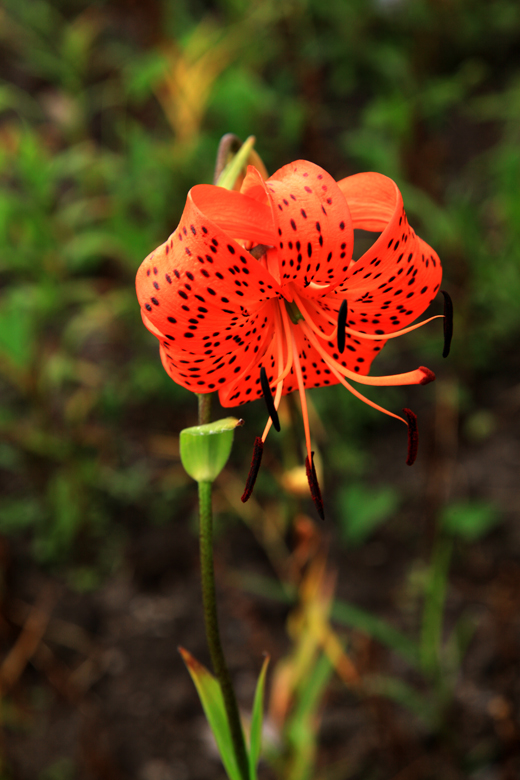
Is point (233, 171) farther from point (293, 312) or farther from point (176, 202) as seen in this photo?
point (176, 202)

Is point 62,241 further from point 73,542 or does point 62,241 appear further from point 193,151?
point 73,542

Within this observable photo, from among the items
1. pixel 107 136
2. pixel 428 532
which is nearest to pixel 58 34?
pixel 107 136

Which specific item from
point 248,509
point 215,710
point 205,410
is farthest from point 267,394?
point 248,509

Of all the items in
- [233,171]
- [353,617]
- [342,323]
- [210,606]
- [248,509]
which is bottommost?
[353,617]

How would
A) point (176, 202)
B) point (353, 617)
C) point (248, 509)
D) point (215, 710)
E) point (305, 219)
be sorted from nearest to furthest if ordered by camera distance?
point (305, 219) < point (215, 710) < point (353, 617) < point (248, 509) < point (176, 202)

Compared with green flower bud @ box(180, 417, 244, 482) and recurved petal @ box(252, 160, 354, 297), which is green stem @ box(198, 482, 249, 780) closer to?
green flower bud @ box(180, 417, 244, 482)

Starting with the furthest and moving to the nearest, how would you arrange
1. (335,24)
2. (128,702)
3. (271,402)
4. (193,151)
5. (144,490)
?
(335,24) < (193,151) < (144,490) < (128,702) < (271,402)
